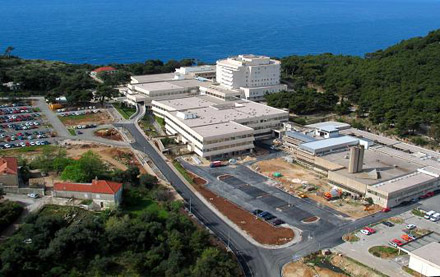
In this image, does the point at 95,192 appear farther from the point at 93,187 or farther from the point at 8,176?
the point at 8,176

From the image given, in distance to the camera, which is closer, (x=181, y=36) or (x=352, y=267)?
(x=352, y=267)

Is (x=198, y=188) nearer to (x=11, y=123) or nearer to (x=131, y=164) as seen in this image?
(x=131, y=164)

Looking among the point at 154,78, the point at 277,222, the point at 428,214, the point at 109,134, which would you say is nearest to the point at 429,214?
the point at 428,214

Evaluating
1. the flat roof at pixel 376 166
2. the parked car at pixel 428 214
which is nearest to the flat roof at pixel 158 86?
the flat roof at pixel 376 166

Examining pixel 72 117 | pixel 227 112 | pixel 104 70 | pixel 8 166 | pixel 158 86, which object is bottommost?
pixel 72 117

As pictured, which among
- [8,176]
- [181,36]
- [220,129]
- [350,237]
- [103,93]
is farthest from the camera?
[181,36]

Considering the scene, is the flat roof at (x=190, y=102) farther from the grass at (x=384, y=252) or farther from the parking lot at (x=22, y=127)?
the grass at (x=384, y=252)

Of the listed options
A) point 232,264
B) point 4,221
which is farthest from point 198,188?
point 4,221
